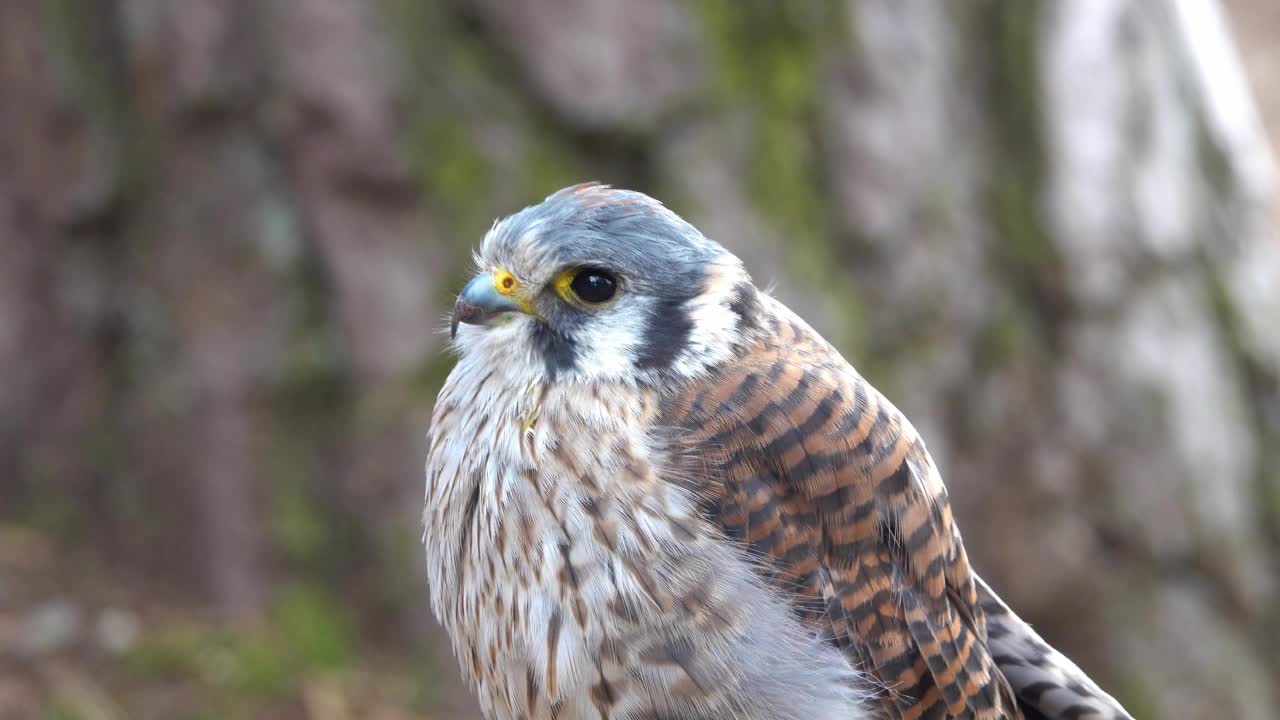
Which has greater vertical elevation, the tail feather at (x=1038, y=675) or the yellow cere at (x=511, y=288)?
the yellow cere at (x=511, y=288)

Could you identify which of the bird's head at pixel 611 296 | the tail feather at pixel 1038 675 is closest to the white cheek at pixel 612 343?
the bird's head at pixel 611 296

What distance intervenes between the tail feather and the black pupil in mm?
831

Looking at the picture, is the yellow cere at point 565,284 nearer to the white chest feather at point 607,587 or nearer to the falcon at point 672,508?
the falcon at point 672,508

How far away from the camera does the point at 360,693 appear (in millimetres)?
4445

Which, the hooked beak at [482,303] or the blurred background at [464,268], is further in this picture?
the blurred background at [464,268]

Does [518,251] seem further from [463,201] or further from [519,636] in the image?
[463,201]

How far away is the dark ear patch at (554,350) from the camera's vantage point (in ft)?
6.95

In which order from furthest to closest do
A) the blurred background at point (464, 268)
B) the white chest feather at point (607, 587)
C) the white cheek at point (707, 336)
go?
the blurred background at point (464, 268) → the white cheek at point (707, 336) → the white chest feather at point (607, 587)

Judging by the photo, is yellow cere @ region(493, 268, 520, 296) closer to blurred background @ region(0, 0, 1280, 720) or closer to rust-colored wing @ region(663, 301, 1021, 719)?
rust-colored wing @ region(663, 301, 1021, 719)

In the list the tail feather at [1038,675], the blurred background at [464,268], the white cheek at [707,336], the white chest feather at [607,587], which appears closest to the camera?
the white chest feather at [607,587]

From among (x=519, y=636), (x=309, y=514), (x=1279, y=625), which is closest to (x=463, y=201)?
(x=309, y=514)

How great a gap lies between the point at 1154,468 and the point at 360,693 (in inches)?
109

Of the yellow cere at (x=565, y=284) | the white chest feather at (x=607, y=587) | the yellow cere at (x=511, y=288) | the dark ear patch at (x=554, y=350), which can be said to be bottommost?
the white chest feather at (x=607, y=587)

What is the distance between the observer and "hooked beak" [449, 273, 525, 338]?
2.16 metres
